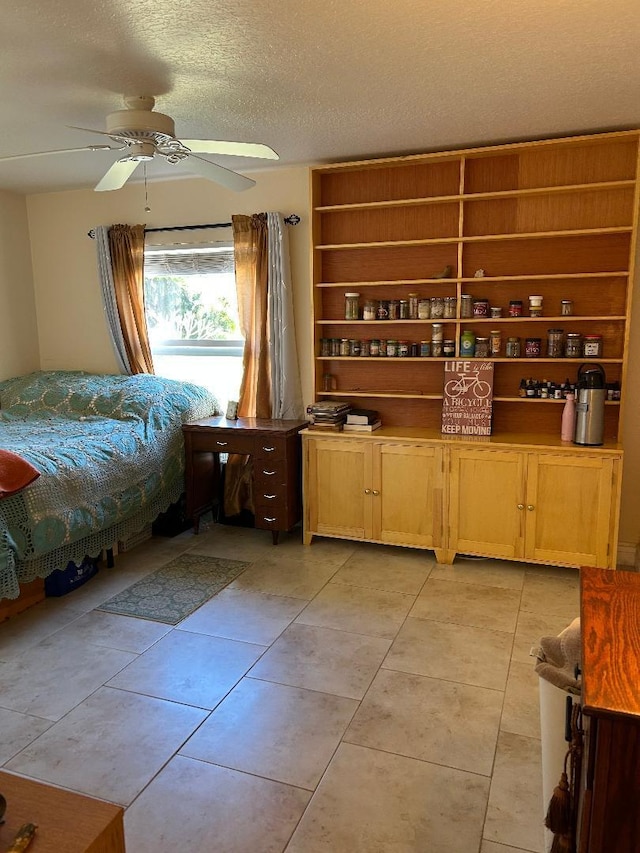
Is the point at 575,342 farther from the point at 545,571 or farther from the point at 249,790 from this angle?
the point at 249,790

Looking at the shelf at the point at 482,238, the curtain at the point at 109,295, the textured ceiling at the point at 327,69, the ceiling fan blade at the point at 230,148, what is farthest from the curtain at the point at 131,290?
the ceiling fan blade at the point at 230,148

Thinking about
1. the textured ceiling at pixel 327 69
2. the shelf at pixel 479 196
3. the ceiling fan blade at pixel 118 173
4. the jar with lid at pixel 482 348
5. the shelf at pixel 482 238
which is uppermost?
the textured ceiling at pixel 327 69

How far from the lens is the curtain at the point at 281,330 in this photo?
4.14m

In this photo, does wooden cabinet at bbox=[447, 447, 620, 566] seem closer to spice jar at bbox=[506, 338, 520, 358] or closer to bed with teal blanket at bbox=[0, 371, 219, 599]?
spice jar at bbox=[506, 338, 520, 358]

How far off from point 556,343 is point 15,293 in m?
4.02

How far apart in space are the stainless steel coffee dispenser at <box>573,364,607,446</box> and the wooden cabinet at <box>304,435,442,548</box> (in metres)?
0.78

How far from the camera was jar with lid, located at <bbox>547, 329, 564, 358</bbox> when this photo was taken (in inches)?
141

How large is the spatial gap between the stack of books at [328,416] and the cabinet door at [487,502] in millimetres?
751

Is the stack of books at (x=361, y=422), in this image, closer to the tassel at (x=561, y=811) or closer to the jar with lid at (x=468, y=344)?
the jar with lid at (x=468, y=344)

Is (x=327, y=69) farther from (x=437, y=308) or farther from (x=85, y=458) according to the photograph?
(x=85, y=458)

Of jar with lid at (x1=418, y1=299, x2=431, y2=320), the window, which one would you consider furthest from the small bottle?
the window

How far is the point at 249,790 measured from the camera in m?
1.94

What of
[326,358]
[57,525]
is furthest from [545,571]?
[57,525]

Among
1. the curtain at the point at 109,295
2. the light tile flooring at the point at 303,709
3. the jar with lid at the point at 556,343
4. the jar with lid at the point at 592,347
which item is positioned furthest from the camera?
the curtain at the point at 109,295
